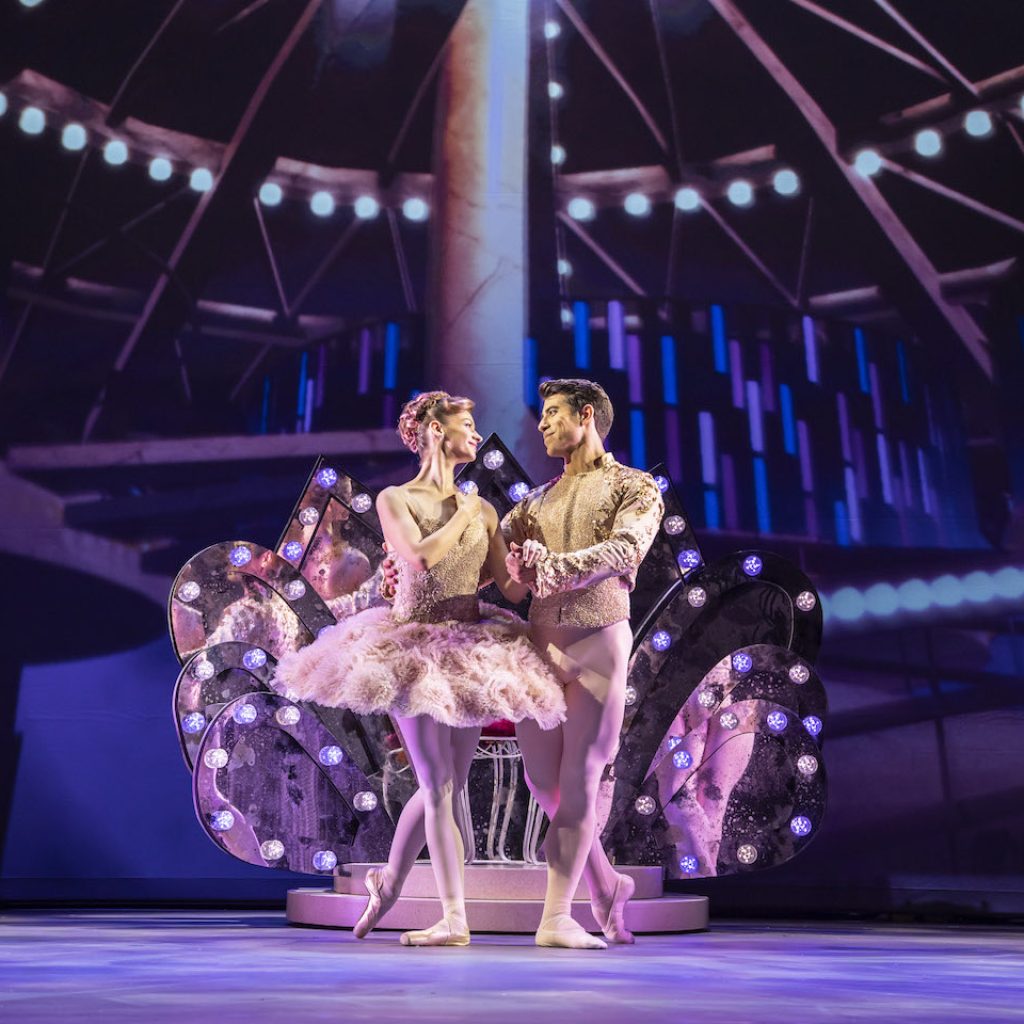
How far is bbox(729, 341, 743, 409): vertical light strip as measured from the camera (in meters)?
6.15

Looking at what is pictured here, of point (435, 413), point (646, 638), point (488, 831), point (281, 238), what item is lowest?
point (488, 831)

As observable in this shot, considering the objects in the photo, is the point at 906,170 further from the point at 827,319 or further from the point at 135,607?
the point at 135,607

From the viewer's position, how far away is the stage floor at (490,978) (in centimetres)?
254

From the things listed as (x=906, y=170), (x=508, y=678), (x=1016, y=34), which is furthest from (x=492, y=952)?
(x=1016, y=34)

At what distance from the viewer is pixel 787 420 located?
241 inches

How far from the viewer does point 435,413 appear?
14.5ft

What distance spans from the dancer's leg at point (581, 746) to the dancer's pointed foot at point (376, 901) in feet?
1.56

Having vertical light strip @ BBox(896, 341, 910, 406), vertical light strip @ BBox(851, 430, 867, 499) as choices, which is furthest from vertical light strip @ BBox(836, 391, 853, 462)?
vertical light strip @ BBox(896, 341, 910, 406)

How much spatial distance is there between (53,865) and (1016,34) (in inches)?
221

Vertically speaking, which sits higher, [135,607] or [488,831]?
[135,607]

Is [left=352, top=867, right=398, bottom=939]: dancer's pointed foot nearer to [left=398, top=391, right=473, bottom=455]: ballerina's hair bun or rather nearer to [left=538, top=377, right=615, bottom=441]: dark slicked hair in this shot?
[left=398, top=391, right=473, bottom=455]: ballerina's hair bun

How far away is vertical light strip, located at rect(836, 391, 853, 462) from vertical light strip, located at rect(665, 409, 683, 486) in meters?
0.71

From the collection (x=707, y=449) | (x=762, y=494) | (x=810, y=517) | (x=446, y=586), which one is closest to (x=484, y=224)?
(x=707, y=449)

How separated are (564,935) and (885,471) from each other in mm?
2905
